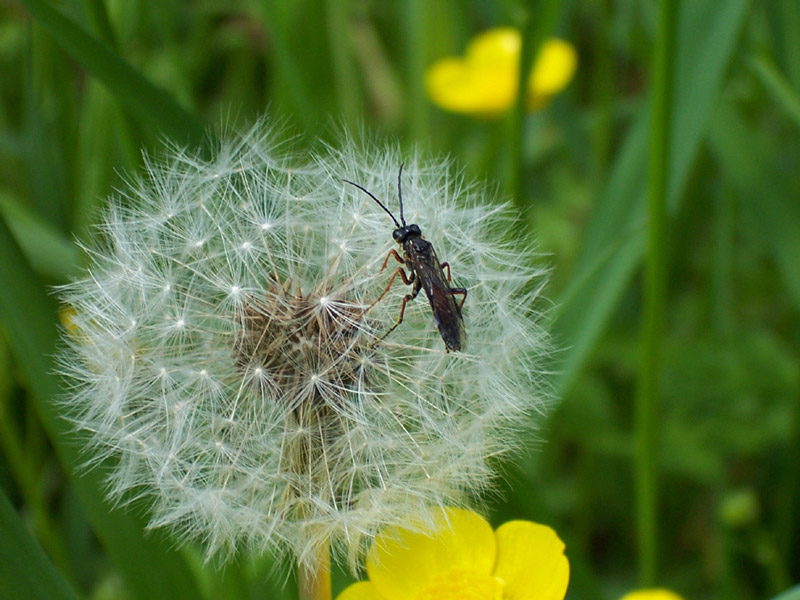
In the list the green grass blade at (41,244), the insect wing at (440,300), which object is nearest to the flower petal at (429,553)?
the insect wing at (440,300)

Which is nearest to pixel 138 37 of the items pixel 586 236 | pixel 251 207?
pixel 251 207

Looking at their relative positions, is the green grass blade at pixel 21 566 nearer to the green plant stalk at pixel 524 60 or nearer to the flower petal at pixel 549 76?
the green plant stalk at pixel 524 60

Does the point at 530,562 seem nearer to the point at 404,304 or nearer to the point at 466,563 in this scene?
the point at 466,563

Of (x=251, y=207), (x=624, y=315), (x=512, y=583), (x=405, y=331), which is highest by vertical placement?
(x=251, y=207)

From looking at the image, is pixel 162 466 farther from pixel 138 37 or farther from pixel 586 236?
pixel 138 37

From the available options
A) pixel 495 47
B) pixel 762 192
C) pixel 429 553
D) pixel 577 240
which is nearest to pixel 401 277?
pixel 429 553

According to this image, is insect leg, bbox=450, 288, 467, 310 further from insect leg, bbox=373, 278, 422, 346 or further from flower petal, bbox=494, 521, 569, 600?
flower petal, bbox=494, 521, 569, 600
